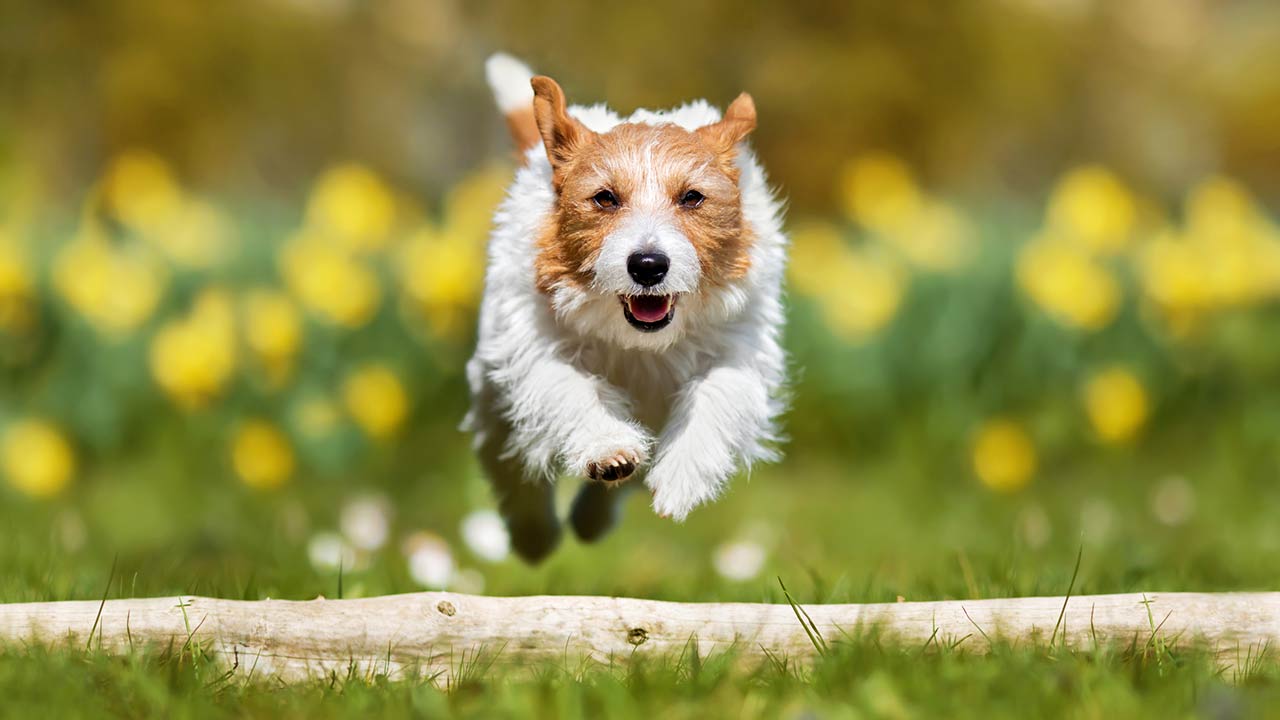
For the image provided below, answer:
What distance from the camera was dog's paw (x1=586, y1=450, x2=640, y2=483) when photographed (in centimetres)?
259

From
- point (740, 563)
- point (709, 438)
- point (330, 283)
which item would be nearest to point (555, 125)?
point (709, 438)

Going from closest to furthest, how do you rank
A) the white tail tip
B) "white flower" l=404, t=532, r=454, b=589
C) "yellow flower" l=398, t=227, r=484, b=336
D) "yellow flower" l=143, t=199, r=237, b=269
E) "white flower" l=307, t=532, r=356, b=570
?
the white tail tip
"white flower" l=404, t=532, r=454, b=589
"white flower" l=307, t=532, r=356, b=570
"yellow flower" l=398, t=227, r=484, b=336
"yellow flower" l=143, t=199, r=237, b=269

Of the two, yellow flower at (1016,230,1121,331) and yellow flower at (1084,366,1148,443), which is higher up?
yellow flower at (1016,230,1121,331)

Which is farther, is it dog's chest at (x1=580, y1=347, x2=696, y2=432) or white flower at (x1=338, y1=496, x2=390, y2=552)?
A: white flower at (x1=338, y1=496, x2=390, y2=552)

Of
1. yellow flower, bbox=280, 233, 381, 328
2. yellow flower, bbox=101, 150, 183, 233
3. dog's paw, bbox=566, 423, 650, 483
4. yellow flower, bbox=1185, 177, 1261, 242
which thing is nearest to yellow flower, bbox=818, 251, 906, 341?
yellow flower, bbox=1185, 177, 1261, 242

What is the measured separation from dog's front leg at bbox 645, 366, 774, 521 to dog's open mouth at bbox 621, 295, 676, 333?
10.8 inches

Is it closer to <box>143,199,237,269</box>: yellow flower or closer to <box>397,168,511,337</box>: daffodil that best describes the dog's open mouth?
<box>397,168,511,337</box>: daffodil

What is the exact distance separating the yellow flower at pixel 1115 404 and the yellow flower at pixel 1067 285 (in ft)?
0.92

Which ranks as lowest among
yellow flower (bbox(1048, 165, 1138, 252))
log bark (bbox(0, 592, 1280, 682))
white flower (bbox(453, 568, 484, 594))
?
log bark (bbox(0, 592, 1280, 682))

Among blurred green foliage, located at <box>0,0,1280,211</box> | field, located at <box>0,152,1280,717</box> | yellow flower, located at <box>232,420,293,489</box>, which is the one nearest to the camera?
field, located at <box>0,152,1280,717</box>

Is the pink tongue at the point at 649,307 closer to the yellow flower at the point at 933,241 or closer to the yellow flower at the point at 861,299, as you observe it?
the yellow flower at the point at 861,299

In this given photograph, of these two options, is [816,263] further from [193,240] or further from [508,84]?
[508,84]

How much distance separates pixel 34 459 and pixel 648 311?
4.87 metres

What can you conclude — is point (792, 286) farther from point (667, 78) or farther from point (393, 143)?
point (393, 143)
